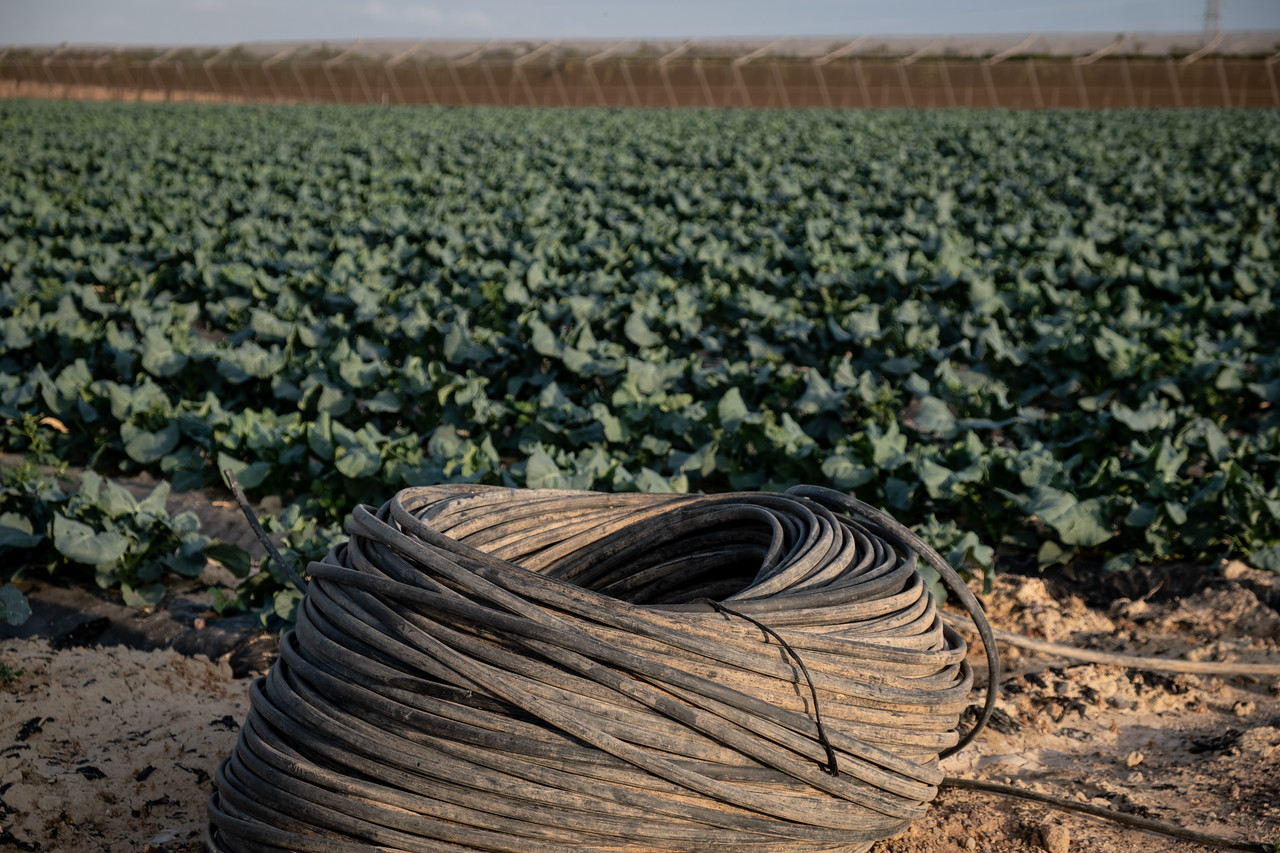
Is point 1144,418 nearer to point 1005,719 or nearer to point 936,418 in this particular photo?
point 936,418

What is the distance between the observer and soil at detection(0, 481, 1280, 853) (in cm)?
207

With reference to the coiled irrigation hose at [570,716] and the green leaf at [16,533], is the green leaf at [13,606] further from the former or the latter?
the coiled irrigation hose at [570,716]

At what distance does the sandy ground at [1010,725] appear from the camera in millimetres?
2070

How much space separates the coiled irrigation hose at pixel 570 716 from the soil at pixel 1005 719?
0.48 m

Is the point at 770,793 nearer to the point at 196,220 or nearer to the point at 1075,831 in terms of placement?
the point at 1075,831

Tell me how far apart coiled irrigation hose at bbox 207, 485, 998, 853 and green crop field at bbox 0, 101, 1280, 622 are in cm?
139

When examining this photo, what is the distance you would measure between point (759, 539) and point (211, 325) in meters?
6.36

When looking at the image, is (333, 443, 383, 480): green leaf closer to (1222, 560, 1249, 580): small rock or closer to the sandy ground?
the sandy ground

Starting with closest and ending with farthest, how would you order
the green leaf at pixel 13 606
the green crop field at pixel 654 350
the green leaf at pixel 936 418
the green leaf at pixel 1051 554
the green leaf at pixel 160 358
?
the green leaf at pixel 13 606
the green leaf at pixel 1051 554
the green crop field at pixel 654 350
the green leaf at pixel 936 418
the green leaf at pixel 160 358

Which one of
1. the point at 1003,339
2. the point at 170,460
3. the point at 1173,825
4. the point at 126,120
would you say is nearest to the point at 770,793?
the point at 1173,825

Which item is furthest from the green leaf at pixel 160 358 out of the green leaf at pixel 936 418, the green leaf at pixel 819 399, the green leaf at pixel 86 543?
the green leaf at pixel 936 418

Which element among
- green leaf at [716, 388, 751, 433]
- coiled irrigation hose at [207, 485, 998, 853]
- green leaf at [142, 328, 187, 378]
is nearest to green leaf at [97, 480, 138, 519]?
coiled irrigation hose at [207, 485, 998, 853]

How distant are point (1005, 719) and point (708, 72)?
124 ft

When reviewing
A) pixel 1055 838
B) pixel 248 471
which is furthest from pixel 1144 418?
pixel 248 471
